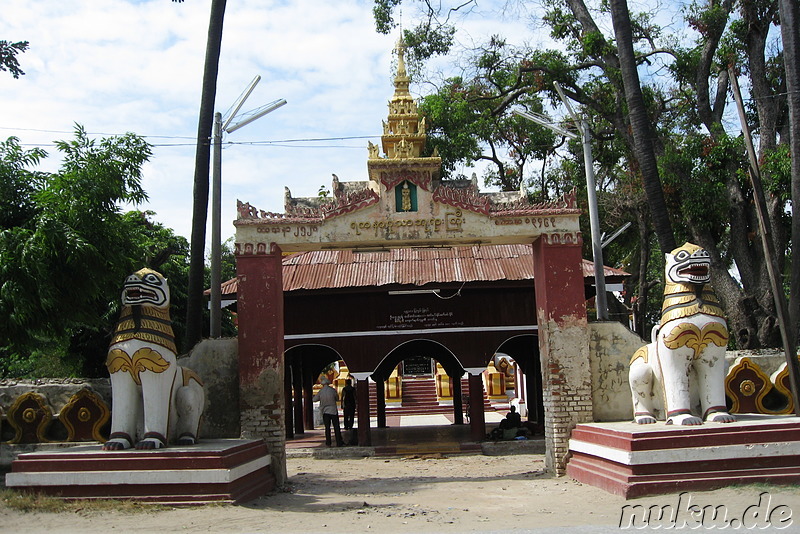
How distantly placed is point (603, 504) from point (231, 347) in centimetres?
593

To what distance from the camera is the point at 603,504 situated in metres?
8.77

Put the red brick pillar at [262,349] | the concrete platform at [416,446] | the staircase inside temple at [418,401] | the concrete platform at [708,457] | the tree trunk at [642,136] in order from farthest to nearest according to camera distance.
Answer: the staircase inside temple at [418,401]
the concrete platform at [416,446]
the tree trunk at [642,136]
the red brick pillar at [262,349]
the concrete platform at [708,457]

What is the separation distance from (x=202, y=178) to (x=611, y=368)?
281 inches

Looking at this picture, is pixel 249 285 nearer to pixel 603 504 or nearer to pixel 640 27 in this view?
pixel 603 504

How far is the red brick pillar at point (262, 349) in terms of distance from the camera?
11.5 meters

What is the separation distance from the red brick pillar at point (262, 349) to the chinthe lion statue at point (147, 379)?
129 cm

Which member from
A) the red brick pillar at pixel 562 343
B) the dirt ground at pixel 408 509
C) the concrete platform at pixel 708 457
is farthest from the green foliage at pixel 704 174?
the concrete platform at pixel 708 457

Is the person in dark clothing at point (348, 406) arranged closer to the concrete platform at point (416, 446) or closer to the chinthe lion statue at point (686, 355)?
the concrete platform at point (416, 446)

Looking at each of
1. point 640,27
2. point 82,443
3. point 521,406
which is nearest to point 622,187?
point 640,27

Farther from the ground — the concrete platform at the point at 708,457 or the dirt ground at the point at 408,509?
the concrete platform at the point at 708,457

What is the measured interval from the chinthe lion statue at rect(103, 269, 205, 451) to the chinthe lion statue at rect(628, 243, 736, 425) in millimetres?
6088

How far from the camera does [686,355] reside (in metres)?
9.83

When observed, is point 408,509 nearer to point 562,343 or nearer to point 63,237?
point 562,343

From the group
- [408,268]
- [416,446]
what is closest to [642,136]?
[408,268]
